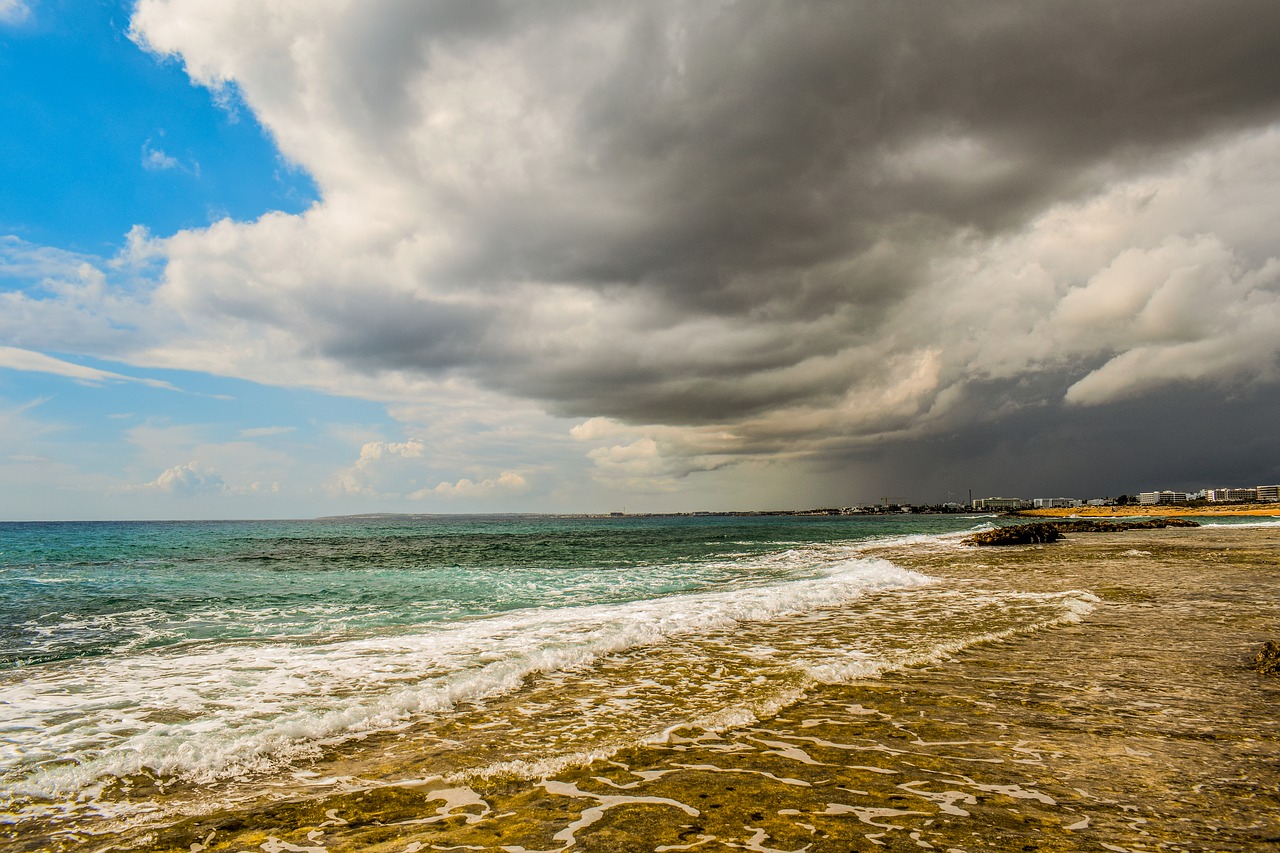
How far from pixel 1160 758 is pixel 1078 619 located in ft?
29.5

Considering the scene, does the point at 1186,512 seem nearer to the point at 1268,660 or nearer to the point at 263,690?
the point at 1268,660

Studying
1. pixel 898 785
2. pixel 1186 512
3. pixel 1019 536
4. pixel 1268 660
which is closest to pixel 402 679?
pixel 898 785

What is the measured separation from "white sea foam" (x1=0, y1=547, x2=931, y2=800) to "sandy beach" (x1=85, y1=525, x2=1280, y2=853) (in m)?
1.54

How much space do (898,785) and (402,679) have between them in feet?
24.6

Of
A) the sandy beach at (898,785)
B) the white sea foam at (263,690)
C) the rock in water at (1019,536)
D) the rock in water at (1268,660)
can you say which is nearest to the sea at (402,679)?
the white sea foam at (263,690)

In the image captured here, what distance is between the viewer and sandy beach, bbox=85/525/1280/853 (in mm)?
4457

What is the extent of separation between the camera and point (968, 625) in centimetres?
1287

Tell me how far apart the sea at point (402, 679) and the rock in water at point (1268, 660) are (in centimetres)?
333

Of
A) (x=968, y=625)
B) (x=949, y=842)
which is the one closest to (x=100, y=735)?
(x=949, y=842)

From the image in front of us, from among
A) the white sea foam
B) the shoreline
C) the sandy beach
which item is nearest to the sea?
the white sea foam

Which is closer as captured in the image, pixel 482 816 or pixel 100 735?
pixel 482 816

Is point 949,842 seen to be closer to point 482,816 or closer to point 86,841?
point 482,816

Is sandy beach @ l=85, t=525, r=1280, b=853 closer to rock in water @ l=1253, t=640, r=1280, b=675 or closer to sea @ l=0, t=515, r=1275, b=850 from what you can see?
sea @ l=0, t=515, r=1275, b=850

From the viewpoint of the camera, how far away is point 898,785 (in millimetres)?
5230
